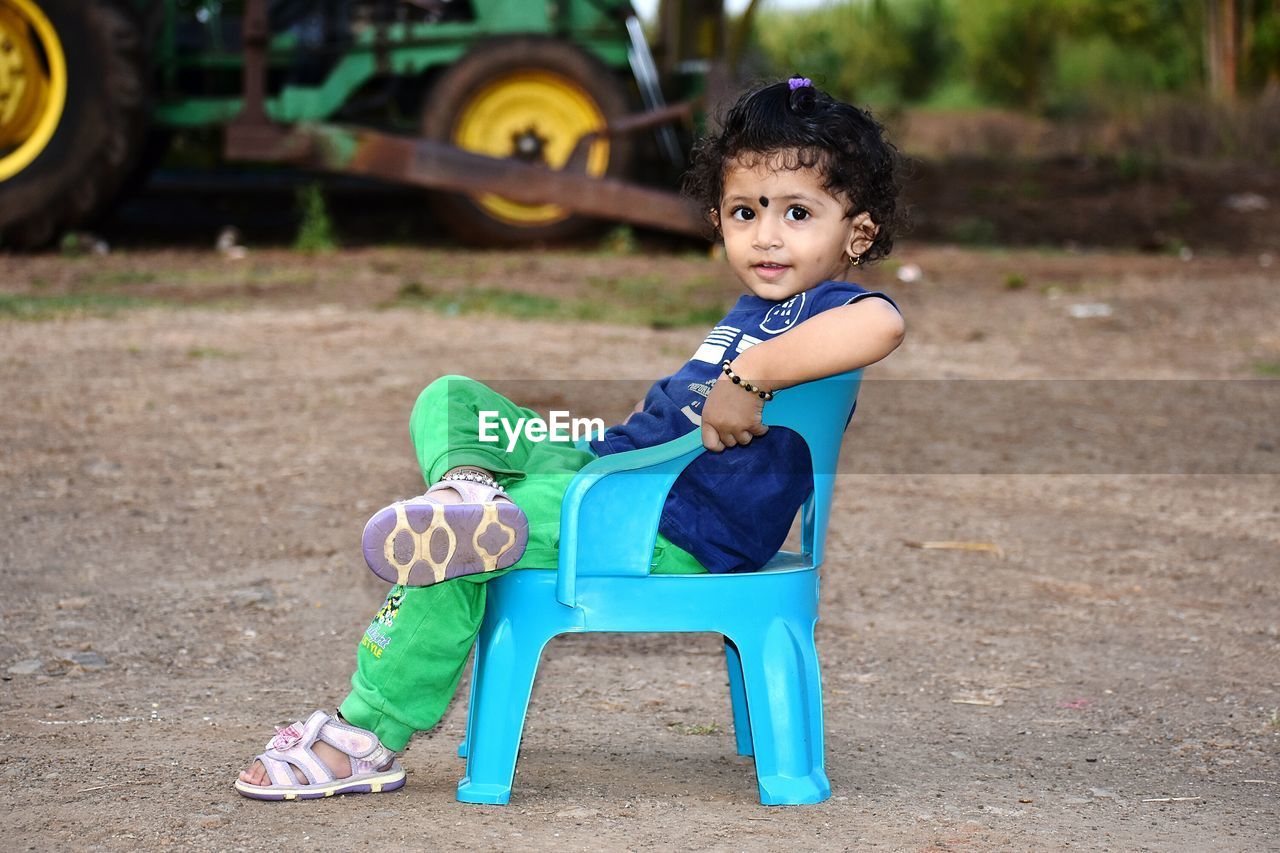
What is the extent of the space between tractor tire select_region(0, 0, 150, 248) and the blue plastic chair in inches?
248

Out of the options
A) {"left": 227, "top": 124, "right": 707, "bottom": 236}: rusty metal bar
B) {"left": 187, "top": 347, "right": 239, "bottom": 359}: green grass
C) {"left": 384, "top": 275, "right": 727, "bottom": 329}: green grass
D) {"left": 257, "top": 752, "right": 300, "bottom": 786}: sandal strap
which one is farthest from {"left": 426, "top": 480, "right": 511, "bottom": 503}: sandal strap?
{"left": 227, "top": 124, "right": 707, "bottom": 236}: rusty metal bar

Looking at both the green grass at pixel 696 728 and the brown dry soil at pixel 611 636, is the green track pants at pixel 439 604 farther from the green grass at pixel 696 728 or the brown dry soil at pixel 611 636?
the green grass at pixel 696 728

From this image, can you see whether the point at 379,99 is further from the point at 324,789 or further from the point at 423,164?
the point at 324,789

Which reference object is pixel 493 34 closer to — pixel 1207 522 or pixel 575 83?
pixel 575 83

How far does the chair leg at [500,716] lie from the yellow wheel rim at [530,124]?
6.70 m

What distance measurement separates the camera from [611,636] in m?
3.29

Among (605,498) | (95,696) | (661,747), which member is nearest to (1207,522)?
(661,747)

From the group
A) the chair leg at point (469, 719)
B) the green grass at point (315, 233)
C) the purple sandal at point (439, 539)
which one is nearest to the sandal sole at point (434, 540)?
the purple sandal at point (439, 539)

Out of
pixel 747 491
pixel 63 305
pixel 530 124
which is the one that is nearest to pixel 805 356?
pixel 747 491

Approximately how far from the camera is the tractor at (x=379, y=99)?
7914 mm

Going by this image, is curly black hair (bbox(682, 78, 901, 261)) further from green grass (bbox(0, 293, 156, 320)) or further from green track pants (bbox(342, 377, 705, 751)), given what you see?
green grass (bbox(0, 293, 156, 320))

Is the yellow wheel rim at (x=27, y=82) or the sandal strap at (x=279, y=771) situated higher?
the yellow wheel rim at (x=27, y=82)

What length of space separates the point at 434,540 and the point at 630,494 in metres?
0.32

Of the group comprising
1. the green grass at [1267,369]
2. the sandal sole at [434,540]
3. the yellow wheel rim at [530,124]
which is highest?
the yellow wheel rim at [530,124]
